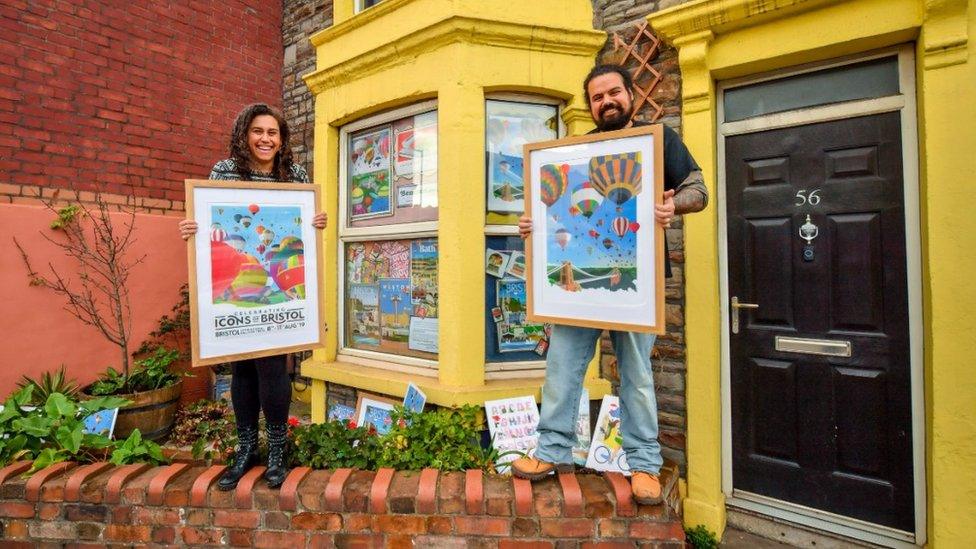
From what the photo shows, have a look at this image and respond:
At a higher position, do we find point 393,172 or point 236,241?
point 393,172

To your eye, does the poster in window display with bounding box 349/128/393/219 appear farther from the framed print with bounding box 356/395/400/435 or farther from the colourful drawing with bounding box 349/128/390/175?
the framed print with bounding box 356/395/400/435

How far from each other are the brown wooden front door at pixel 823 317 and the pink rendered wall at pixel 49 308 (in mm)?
5055

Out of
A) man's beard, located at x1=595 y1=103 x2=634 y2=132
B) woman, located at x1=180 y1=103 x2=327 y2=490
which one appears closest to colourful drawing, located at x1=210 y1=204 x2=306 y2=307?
woman, located at x1=180 y1=103 x2=327 y2=490

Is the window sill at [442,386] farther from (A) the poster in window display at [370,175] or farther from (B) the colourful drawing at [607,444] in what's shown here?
Answer: (A) the poster in window display at [370,175]

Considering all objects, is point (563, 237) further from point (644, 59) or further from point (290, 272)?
point (644, 59)

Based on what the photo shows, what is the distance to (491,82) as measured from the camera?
3.26 meters

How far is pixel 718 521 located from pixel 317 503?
2329mm

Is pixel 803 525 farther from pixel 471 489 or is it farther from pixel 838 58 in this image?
pixel 838 58

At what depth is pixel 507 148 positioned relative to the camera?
3.43 m

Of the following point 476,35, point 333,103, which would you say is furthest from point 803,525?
point 333,103

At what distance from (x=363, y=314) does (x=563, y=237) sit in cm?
232

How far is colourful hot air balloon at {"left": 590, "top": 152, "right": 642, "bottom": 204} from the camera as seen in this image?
2.07 metres

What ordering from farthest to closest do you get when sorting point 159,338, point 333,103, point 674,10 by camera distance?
point 159,338 → point 333,103 → point 674,10

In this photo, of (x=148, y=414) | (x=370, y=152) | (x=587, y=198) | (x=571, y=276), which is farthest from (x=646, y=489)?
(x=148, y=414)
